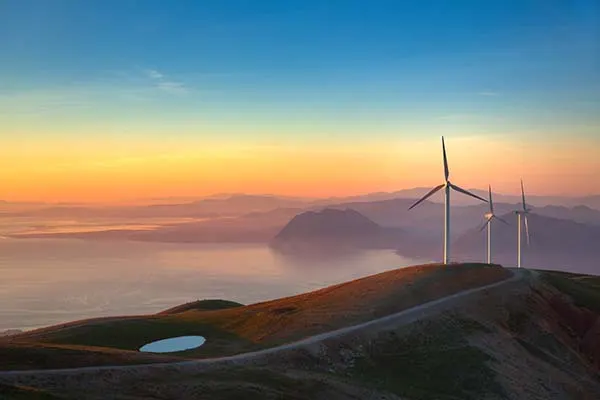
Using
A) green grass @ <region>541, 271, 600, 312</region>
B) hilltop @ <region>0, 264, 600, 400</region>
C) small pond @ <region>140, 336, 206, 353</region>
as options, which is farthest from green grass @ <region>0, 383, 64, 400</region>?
green grass @ <region>541, 271, 600, 312</region>

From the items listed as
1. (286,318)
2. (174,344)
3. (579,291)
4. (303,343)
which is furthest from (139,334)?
(579,291)

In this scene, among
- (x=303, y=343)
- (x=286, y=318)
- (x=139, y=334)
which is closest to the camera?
(x=303, y=343)

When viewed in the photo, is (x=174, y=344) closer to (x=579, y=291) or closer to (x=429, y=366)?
(x=429, y=366)

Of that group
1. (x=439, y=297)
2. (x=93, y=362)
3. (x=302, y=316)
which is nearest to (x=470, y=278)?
(x=439, y=297)

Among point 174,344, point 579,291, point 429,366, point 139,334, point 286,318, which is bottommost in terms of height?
point 429,366

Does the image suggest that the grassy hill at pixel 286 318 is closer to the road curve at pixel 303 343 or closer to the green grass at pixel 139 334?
the green grass at pixel 139 334

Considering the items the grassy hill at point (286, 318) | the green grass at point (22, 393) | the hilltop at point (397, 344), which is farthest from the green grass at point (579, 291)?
the green grass at point (22, 393)

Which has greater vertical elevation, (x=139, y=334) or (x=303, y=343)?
(x=303, y=343)
